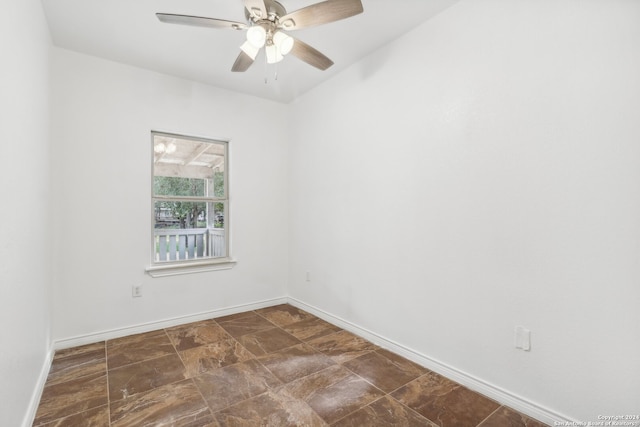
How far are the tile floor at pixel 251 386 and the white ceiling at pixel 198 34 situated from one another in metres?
2.63

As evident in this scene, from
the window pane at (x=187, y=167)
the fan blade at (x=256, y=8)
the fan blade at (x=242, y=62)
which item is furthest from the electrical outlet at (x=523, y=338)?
the window pane at (x=187, y=167)

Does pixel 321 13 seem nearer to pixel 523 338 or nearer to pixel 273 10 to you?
pixel 273 10

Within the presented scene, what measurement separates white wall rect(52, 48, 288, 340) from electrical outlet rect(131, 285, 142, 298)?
4 centimetres

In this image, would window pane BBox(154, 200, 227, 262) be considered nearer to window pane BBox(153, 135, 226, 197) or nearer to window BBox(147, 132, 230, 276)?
window BBox(147, 132, 230, 276)

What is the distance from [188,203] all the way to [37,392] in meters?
2.06

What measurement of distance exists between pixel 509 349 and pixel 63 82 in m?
4.04

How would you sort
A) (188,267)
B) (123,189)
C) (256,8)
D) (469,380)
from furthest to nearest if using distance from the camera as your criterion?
(188,267)
(123,189)
(469,380)
(256,8)

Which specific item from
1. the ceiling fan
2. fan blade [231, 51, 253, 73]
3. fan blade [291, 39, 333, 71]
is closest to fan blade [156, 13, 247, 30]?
the ceiling fan

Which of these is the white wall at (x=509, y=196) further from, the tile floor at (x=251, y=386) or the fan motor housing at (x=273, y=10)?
the fan motor housing at (x=273, y=10)

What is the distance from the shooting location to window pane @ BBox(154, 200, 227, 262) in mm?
3406

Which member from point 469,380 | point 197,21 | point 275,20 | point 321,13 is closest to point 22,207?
point 197,21

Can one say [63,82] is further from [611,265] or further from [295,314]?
[611,265]

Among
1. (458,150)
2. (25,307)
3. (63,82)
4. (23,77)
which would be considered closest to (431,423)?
(458,150)

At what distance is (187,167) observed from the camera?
11.5 feet
